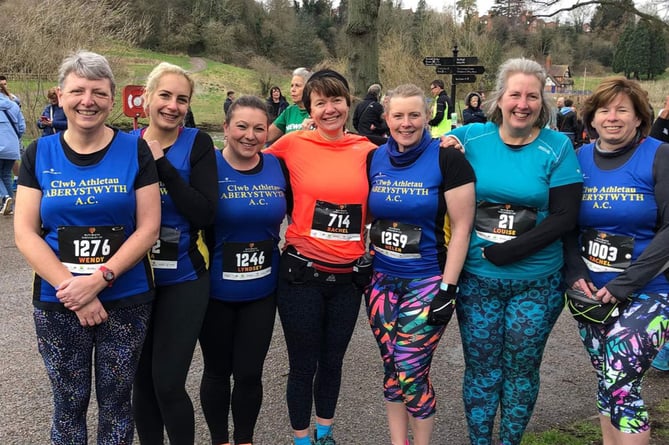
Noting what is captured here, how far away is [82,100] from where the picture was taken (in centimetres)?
224

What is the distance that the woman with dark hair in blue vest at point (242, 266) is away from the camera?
8.96 feet

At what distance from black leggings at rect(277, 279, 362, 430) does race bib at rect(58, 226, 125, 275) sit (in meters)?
0.93

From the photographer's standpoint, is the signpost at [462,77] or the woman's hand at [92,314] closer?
the woman's hand at [92,314]

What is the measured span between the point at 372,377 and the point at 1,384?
2.58m

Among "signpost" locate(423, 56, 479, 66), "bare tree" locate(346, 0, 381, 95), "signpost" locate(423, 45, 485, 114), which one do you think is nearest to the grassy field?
"signpost" locate(423, 45, 485, 114)

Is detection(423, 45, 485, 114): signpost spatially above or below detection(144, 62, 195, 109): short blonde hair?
above

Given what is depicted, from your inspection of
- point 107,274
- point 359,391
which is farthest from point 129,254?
point 359,391

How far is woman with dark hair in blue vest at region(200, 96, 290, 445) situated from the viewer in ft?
8.96

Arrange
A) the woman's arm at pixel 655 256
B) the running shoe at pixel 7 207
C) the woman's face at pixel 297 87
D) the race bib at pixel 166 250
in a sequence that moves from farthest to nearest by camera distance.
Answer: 1. the running shoe at pixel 7 207
2. the woman's face at pixel 297 87
3. the race bib at pixel 166 250
4. the woman's arm at pixel 655 256

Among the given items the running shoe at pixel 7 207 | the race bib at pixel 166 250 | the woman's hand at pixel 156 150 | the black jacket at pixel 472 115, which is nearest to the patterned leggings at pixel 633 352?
the race bib at pixel 166 250

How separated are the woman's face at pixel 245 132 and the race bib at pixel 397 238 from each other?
757mm

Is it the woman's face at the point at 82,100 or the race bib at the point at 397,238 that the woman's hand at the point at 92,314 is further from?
the race bib at the point at 397,238

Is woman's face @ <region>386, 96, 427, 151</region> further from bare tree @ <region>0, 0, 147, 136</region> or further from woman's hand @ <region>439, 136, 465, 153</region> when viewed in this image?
bare tree @ <region>0, 0, 147, 136</region>

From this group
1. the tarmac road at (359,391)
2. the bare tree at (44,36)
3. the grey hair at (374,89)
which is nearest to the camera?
the tarmac road at (359,391)
